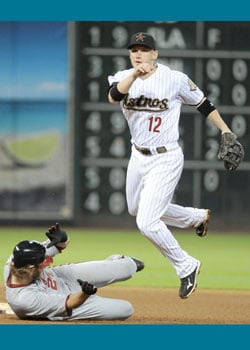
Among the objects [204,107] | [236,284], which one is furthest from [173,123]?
[236,284]

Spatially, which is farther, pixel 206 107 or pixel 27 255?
pixel 206 107

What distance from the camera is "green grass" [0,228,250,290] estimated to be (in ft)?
34.6

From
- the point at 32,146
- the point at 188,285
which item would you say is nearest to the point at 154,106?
the point at 188,285

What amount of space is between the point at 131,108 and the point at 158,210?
29.3 inches

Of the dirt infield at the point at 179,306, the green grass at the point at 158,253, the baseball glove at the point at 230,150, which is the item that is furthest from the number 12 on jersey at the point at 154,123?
the green grass at the point at 158,253

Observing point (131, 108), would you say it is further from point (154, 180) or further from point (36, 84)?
point (36, 84)

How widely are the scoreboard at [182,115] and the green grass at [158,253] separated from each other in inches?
16.8

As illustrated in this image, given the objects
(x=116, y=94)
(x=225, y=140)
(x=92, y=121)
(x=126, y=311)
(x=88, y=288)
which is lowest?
(x=126, y=311)

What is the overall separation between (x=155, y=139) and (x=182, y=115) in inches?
238

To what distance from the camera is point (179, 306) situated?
8.76 m

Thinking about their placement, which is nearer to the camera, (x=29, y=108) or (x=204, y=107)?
(x=204, y=107)

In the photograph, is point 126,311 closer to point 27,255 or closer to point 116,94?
point 27,255

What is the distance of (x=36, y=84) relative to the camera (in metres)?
14.6

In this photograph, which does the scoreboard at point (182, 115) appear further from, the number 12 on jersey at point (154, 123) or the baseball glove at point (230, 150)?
the number 12 on jersey at point (154, 123)
